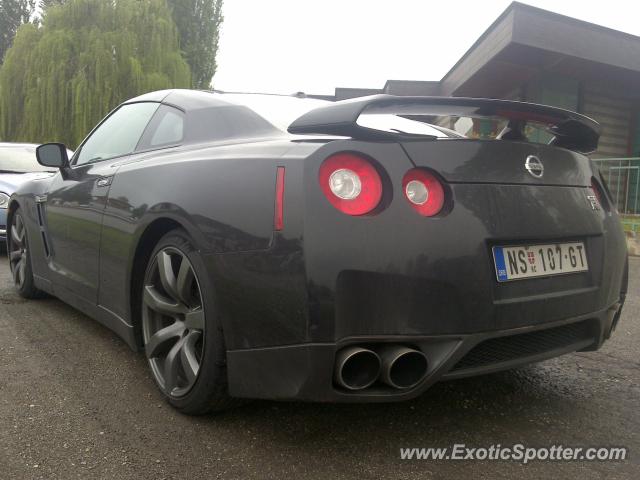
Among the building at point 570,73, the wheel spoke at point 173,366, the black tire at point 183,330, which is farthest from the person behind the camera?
the building at point 570,73

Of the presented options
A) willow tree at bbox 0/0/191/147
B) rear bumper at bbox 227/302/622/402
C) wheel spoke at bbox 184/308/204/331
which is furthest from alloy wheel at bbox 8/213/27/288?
willow tree at bbox 0/0/191/147

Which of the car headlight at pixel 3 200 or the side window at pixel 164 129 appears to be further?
the car headlight at pixel 3 200

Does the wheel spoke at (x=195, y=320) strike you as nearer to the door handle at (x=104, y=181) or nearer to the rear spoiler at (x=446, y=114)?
the rear spoiler at (x=446, y=114)

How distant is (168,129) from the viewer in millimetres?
2725

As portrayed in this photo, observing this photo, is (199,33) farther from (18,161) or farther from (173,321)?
(173,321)

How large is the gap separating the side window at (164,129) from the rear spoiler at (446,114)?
0.81m

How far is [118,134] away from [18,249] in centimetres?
170

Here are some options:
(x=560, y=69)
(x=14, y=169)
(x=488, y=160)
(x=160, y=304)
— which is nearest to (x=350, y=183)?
(x=488, y=160)

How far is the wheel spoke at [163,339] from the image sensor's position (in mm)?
2242

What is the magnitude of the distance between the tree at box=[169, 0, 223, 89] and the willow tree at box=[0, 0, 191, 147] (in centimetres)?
1474

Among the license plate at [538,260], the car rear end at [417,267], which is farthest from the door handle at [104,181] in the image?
the license plate at [538,260]

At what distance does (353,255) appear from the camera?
1656 mm

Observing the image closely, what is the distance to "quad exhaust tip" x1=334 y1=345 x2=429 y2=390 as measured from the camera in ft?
5.52

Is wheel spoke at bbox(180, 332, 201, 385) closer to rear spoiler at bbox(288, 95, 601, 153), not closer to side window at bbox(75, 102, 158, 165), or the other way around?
rear spoiler at bbox(288, 95, 601, 153)
